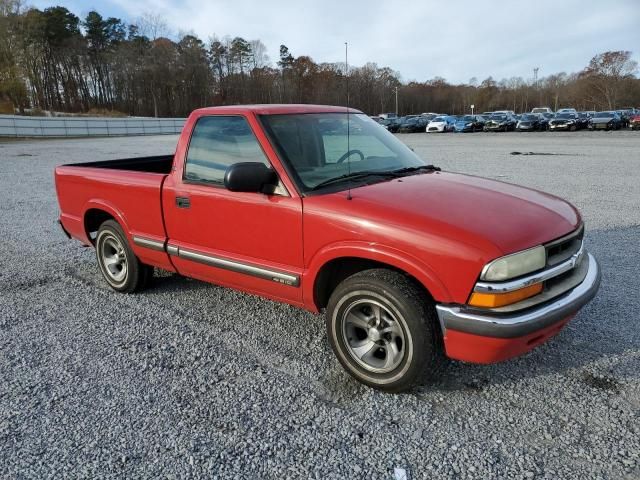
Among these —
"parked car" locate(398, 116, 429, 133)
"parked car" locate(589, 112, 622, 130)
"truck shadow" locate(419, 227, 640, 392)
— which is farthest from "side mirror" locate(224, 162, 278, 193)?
"parked car" locate(398, 116, 429, 133)

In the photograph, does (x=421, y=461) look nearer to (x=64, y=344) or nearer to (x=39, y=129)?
(x=64, y=344)

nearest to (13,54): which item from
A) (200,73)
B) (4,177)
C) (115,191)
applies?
(200,73)

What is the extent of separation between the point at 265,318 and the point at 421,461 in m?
2.03

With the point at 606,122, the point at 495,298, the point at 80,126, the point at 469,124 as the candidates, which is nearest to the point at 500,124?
the point at 469,124

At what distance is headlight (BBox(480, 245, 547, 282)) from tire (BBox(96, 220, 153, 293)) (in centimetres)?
343

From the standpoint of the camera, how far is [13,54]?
64188 millimetres

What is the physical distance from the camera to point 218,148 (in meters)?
3.88

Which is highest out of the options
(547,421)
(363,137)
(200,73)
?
(200,73)

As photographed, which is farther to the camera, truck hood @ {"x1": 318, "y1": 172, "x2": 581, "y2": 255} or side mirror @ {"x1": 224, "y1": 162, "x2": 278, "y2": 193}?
side mirror @ {"x1": 224, "y1": 162, "x2": 278, "y2": 193}

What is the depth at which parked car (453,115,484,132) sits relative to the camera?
42.8 metres

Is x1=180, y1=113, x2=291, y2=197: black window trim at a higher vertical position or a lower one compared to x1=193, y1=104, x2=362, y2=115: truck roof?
lower

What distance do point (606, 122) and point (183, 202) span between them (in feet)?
133

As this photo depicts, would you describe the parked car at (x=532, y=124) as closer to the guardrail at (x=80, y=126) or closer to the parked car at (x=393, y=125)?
the parked car at (x=393, y=125)

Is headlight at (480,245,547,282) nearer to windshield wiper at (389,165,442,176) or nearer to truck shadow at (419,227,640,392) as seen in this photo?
truck shadow at (419,227,640,392)
